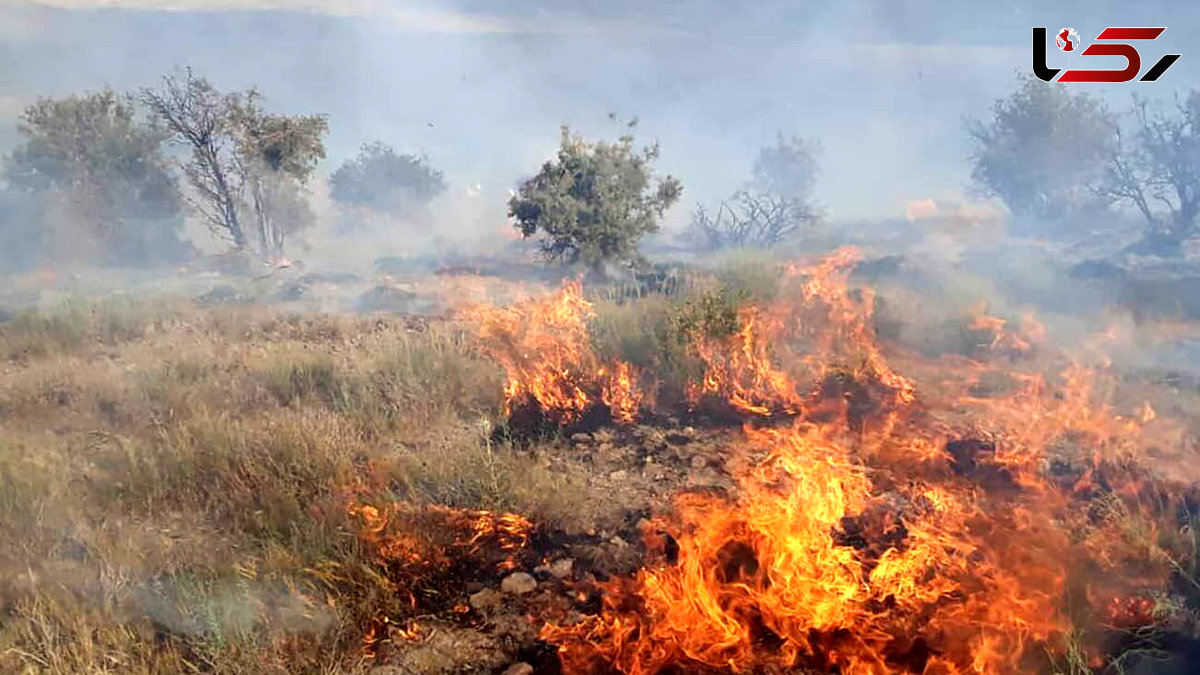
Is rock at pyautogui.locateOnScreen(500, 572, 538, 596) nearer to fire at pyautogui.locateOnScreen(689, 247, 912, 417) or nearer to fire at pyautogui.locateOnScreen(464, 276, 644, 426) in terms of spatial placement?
fire at pyautogui.locateOnScreen(464, 276, 644, 426)

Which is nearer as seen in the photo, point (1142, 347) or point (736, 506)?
point (736, 506)

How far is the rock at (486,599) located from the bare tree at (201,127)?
18341 millimetres

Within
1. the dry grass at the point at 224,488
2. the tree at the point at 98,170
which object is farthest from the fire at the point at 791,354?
the tree at the point at 98,170

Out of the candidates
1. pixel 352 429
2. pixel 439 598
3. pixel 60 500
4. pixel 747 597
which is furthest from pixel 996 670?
pixel 60 500

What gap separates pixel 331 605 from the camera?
379 centimetres

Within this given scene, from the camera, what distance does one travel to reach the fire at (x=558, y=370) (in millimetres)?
7070

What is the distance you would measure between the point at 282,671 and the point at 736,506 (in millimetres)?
3067

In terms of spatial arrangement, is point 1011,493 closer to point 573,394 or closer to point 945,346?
point 573,394

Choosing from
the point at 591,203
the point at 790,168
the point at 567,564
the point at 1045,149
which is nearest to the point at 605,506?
the point at 567,564

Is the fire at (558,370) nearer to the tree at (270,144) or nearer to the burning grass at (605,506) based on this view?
the burning grass at (605,506)

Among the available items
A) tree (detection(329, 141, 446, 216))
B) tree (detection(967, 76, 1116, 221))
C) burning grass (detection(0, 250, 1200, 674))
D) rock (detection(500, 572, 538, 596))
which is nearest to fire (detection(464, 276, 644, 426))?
burning grass (detection(0, 250, 1200, 674))

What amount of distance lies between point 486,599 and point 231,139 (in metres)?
18.7

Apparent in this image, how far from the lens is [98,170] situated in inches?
882

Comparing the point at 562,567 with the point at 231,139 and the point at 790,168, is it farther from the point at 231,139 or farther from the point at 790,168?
the point at 790,168
